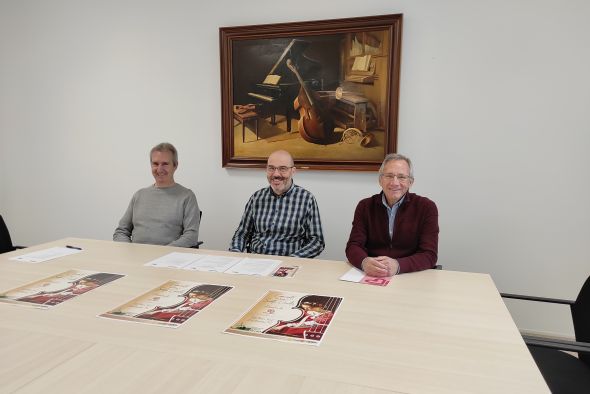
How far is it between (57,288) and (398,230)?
153 cm

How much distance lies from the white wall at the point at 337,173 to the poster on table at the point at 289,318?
1.61 metres

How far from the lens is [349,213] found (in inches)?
117

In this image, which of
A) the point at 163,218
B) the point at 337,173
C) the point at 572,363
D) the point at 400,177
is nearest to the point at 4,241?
the point at 163,218

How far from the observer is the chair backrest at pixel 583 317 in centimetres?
148

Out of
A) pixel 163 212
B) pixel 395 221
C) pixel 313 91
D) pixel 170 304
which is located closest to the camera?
pixel 170 304

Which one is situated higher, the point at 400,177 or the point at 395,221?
the point at 400,177

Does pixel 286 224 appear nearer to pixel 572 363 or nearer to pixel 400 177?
pixel 400 177

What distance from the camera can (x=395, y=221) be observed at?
2.05m

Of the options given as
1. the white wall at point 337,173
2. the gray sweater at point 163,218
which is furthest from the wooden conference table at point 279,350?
the white wall at point 337,173

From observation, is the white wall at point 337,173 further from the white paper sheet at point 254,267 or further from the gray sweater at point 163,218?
the white paper sheet at point 254,267

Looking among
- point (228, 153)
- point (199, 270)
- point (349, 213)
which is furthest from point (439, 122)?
point (199, 270)

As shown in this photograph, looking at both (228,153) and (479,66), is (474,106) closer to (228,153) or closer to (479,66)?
(479,66)

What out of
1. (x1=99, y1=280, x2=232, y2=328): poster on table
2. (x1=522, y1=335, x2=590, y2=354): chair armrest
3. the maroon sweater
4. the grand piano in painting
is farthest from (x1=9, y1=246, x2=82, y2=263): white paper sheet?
(x1=522, y1=335, x2=590, y2=354): chair armrest

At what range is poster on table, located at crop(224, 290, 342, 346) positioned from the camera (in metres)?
1.15
